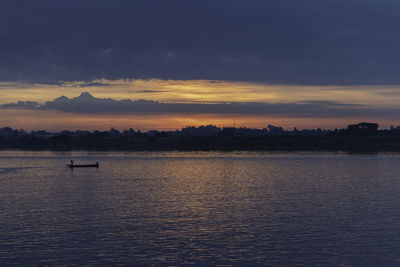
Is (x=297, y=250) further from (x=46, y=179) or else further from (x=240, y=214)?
(x=46, y=179)

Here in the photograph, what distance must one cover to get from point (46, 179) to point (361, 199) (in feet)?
181

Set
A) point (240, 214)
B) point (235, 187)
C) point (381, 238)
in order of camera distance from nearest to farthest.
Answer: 1. point (381, 238)
2. point (240, 214)
3. point (235, 187)

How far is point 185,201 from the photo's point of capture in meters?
55.0

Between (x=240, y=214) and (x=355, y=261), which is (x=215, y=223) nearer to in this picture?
Answer: (x=240, y=214)

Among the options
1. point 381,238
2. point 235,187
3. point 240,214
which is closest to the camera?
point 381,238

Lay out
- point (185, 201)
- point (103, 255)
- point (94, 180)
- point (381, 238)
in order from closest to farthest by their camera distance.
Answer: point (103, 255) < point (381, 238) < point (185, 201) < point (94, 180)

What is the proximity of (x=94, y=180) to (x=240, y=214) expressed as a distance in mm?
42877

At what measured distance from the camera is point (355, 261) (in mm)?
30547

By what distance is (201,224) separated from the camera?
41406 mm

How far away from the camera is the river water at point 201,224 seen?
1245 inches

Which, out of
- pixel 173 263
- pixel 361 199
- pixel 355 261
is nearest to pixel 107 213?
pixel 173 263

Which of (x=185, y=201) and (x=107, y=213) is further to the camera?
(x=185, y=201)

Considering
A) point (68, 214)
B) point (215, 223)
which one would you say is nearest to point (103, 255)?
point (215, 223)

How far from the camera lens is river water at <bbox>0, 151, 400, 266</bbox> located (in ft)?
104
